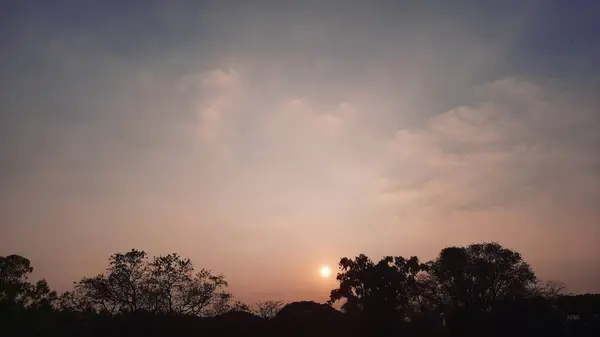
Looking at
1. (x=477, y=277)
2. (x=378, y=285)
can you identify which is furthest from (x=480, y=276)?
(x=378, y=285)

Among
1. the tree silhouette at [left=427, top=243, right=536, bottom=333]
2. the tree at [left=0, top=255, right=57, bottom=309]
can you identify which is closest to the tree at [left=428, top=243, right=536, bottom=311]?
the tree silhouette at [left=427, top=243, right=536, bottom=333]

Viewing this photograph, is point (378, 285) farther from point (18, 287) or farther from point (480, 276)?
point (18, 287)

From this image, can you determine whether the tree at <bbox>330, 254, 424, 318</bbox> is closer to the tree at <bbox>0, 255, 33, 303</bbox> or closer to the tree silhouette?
the tree silhouette

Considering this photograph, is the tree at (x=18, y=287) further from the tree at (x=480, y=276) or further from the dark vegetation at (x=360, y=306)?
the tree at (x=480, y=276)

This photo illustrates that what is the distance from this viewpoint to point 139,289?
52688 millimetres

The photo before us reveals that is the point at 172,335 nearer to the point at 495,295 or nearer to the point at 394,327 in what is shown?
the point at 394,327

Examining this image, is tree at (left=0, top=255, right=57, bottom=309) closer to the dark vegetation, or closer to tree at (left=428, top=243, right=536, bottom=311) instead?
the dark vegetation

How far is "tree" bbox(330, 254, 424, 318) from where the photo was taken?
54188 millimetres

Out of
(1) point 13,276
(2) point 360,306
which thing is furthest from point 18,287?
(2) point 360,306

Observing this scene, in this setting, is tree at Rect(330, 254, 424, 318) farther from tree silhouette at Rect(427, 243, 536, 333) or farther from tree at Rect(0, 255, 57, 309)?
tree at Rect(0, 255, 57, 309)

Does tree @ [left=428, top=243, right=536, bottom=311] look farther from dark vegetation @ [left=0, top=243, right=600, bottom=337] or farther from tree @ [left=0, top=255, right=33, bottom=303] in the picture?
tree @ [left=0, top=255, right=33, bottom=303]

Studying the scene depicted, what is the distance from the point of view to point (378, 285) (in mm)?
55156

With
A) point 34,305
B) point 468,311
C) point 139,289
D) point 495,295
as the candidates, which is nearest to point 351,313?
point 468,311

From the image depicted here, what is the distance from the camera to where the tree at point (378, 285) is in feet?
178
